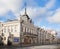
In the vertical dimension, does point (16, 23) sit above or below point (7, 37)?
above

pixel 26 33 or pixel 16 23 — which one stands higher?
pixel 16 23

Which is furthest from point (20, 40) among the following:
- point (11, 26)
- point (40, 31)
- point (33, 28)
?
point (40, 31)

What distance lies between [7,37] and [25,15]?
1216 cm

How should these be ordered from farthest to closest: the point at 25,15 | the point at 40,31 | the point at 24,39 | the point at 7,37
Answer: the point at 40,31, the point at 25,15, the point at 24,39, the point at 7,37

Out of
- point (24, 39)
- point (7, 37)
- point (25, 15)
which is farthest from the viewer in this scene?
point (25, 15)

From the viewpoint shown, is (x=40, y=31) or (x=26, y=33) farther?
(x=40, y=31)

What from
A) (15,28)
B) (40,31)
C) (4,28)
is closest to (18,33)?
(15,28)

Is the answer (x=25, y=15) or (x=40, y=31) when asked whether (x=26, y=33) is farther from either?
(x=40, y=31)

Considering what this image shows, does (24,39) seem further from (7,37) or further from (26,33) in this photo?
(7,37)

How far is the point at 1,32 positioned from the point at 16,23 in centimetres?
620

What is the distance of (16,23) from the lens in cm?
4247

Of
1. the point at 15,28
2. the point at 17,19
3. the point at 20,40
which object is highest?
the point at 17,19

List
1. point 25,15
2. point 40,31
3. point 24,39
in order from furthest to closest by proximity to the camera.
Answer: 1. point 40,31
2. point 25,15
3. point 24,39

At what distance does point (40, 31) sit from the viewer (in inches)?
2372
